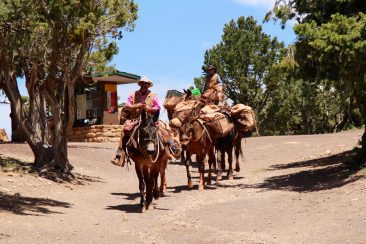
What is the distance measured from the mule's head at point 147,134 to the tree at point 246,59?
36.8m

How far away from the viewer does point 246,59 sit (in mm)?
49875

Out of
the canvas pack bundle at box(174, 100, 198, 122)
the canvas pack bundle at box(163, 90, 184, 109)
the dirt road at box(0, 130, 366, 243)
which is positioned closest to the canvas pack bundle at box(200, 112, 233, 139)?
the canvas pack bundle at box(174, 100, 198, 122)

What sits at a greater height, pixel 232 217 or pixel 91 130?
pixel 91 130

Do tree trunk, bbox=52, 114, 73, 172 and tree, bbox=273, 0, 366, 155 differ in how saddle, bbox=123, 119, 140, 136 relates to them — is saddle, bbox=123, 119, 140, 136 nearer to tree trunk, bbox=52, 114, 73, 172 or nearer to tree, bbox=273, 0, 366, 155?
tree, bbox=273, 0, 366, 155

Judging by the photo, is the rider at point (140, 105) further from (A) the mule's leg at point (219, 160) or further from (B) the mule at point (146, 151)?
(A) the mule's leg at point (219, 160)

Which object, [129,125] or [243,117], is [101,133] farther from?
[129,125]

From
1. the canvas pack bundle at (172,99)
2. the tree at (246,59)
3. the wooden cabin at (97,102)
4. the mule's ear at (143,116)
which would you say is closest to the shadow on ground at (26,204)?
the mule's ear at (143,116)

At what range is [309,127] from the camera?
55.7 metres

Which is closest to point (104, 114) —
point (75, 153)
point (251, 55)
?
point (75, 153)

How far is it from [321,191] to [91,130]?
2235cm

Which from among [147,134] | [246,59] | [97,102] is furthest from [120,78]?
[147,134]

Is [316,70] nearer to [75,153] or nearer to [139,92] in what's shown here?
[139,92]

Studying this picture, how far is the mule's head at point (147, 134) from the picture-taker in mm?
12477

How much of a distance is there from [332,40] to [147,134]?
14.8ft
